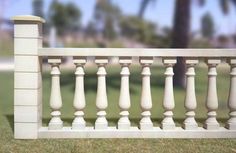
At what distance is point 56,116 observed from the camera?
14.7ft

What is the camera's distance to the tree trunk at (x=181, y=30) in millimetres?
13805

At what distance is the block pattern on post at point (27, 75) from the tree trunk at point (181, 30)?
10.1 metres

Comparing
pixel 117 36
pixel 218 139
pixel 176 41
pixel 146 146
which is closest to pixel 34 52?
pixel 146 146

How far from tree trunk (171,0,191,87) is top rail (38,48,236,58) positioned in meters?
9.52

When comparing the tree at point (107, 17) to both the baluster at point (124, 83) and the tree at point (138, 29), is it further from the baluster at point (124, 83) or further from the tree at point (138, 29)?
the baluster at point (124, 83)

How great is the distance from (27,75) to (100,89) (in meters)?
0.92

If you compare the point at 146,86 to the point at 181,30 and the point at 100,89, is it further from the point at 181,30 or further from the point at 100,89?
the point at 181,30

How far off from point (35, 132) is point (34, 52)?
3.34 feet

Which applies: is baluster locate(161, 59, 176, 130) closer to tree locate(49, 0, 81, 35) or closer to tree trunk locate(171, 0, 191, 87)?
tree trunk locate(171, 0, 191, 87)

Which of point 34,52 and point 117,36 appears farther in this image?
point 117,36

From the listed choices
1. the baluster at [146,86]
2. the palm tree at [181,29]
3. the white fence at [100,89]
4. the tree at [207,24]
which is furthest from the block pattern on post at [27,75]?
the tree at [207,24]

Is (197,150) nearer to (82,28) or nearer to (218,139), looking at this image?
(218,139)

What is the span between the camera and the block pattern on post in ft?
13.8

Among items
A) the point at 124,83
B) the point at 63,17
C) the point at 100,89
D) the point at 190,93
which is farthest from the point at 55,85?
the point at 63,17
